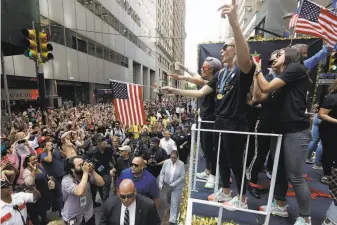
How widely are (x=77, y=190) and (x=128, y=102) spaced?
318cm

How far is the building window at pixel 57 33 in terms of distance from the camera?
53.9 ft

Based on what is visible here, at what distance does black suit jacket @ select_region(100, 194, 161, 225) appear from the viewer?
2811 millimetres

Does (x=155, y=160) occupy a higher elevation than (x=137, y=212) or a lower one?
lower

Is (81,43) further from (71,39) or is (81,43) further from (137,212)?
(137,212)

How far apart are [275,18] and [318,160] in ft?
43.9

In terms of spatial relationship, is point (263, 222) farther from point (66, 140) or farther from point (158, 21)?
point (158, 21)

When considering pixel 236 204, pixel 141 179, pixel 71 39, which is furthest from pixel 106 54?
pixel 236 204

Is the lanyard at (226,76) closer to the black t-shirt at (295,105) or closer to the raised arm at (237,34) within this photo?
the raised arm at (237,34)

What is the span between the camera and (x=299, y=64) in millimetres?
2229

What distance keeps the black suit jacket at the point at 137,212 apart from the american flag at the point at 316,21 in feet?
18.0

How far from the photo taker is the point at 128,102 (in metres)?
6.21

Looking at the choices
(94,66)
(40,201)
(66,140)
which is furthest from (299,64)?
(94,66)

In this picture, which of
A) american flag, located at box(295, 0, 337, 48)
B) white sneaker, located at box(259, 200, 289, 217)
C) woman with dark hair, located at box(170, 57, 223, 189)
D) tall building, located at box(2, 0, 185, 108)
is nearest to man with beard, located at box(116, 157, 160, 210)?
woman with dark hair, located at box(170, 57, 223, 189)

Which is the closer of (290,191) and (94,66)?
(290,191)
